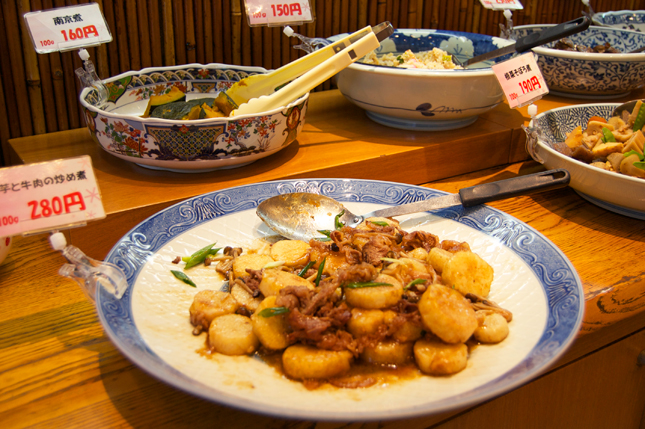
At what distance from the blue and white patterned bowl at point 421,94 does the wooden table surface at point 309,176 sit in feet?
0.21

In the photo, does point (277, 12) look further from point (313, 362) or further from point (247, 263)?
point (313, 362)

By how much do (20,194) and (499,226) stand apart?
1055 millimetres

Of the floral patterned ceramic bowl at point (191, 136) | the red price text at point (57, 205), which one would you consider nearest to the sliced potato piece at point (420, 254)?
the floral patterned ceramic bowl at point (191, 136)

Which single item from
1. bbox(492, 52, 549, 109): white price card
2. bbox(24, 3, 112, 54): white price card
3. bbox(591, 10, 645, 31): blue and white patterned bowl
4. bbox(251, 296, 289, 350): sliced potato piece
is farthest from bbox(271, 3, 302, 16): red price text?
bbox(591, 10, 645, 31): blue and white patterned bowl

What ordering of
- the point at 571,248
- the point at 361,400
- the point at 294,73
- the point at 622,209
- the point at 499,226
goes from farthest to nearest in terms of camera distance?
the point at 294,73 < the point at 622,209 < the point at 571,248 < the point at 499,226 < the point at 361,400

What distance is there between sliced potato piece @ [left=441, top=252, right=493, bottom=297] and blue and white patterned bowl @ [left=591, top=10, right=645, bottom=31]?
2850 millimetres

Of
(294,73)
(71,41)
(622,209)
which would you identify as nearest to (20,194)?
(71,41)

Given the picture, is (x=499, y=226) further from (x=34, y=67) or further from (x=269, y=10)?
(x=34, y=67)

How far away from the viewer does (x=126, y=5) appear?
6.07ft

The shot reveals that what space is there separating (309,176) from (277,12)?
2.30 feet

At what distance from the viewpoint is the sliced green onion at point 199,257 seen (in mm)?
1134

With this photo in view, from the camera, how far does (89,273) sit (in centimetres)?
89

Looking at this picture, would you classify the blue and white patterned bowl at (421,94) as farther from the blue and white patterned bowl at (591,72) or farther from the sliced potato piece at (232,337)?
the sliced potato piece at (232,337)

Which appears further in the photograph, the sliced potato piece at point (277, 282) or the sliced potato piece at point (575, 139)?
the sliced potato piece at point (575, 139)
